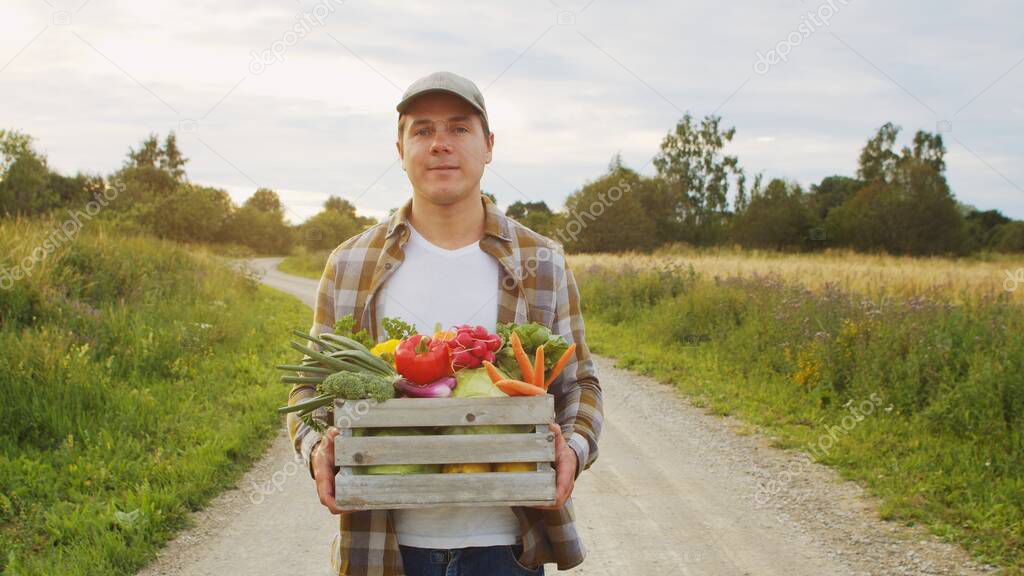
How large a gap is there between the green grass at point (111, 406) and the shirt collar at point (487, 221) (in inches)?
Answer: 121

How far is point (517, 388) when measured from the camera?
1.83 m

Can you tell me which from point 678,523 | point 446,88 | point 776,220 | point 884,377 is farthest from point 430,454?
point 776,220

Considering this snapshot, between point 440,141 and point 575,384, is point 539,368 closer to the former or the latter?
point 575,384

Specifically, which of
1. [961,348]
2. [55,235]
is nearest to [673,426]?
[961,348]

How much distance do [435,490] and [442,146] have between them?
3.08 ft

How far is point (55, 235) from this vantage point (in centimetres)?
1014

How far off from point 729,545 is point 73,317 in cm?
734

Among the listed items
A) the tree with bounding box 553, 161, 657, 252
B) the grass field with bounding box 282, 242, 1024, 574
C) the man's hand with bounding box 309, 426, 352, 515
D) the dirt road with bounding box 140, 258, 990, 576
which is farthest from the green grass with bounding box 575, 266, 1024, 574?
the tree with bounding box 553, 161, 657, 252

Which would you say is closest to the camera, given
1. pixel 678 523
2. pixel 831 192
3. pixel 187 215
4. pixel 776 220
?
pixel 678 523

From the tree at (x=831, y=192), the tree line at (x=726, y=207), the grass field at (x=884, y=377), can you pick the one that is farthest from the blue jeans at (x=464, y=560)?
the tree at (x=831, y=192)

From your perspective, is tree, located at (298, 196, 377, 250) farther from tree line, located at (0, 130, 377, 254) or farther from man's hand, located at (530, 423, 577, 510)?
man's hand, located at (530, 423, 577, 510)

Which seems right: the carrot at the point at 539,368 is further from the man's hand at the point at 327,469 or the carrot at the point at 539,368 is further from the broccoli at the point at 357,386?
the man's hand at the point at 327,469

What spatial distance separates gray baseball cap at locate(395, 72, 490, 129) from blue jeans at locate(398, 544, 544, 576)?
3.99 feet

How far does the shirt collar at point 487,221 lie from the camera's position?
2.28 m
